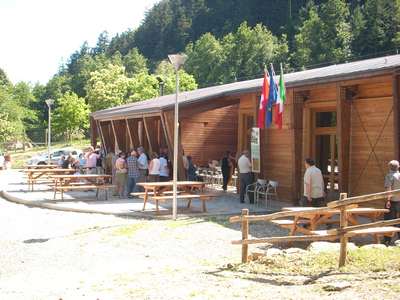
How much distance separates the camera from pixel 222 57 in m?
83.1

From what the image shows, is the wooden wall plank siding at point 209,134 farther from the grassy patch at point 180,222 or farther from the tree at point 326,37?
the tree at point 326,37

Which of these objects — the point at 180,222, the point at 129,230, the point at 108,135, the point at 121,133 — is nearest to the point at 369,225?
the point at 129,230

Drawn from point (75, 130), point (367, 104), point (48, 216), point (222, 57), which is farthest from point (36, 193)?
point (222, 57)

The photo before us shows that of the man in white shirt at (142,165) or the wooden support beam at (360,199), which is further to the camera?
the man in white shirt at (142,165)

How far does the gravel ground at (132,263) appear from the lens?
23.2 ft

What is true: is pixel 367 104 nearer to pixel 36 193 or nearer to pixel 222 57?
pixel 36 193

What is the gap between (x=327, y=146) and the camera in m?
16.9

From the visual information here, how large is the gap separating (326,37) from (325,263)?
232ft

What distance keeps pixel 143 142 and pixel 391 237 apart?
17094 mm

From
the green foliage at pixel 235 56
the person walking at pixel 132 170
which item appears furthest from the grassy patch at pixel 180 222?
the green foliage at pixel 235 56

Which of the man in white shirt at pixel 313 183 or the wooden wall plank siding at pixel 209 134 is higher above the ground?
the wooden wall plank siding at pixel 209 134

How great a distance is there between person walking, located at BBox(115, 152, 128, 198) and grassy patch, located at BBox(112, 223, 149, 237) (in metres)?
5.86

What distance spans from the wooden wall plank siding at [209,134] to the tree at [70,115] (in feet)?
129

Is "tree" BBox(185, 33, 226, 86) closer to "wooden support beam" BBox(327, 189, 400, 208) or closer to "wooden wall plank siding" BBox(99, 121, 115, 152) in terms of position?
"wooden wall plank siding" BBox(99, 121, 115, 152)
